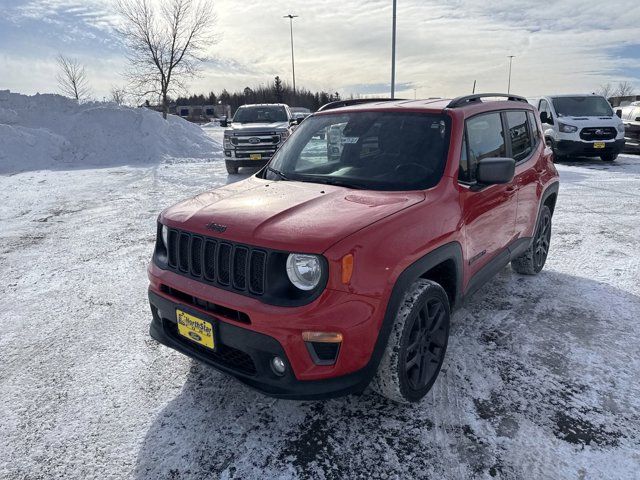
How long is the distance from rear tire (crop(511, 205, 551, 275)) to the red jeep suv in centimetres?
98

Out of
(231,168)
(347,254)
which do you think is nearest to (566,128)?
(231,168)

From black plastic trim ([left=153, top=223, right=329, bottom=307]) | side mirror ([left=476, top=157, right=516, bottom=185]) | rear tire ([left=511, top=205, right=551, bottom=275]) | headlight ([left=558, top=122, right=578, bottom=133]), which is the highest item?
side mirror ([left=476, top=157, right=516, bottom=185])

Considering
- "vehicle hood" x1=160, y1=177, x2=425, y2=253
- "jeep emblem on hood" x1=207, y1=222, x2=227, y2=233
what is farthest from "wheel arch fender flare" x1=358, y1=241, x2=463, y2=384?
"jeep emblem on hood" x1=207, y1=222, x2=227, y2=233

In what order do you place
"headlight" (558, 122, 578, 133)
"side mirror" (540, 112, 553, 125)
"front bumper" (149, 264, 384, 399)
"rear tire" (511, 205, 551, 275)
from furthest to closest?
1. "side mirror" (540, 112, 553, 125)
2. "headlight" (558, 122, 578, 133)
3. "rear tire" (511, 205, 551, 275)
4. "front bumper" (149, 264, 384, 399)

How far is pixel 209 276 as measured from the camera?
254 cm

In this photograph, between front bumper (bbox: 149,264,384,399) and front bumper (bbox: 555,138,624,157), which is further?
front bumper (bbox: 555,138,624,157)

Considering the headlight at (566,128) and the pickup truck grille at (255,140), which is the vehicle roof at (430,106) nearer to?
the pickup truck grille at (255,140)

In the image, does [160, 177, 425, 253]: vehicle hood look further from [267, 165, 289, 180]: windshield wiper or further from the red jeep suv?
[267, 165, 289, 180]: windshield wiper

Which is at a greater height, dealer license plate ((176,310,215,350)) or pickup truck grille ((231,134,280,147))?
pickup truck grille ((231,134,280,147))

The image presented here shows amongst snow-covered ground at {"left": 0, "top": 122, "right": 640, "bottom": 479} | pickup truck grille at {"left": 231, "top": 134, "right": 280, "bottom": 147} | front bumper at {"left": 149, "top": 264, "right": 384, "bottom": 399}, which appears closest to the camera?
front bumper at {"left": 149, "top": 264, "right": 384, "bottom": 399}

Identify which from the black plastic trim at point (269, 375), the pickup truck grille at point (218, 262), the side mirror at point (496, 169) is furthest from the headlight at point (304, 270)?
the side mirror at point (496, 169)

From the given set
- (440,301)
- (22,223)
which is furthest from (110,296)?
(22,223)

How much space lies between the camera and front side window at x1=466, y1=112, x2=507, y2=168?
3322 mm

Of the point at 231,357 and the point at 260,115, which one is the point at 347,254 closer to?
the point at 231,357
